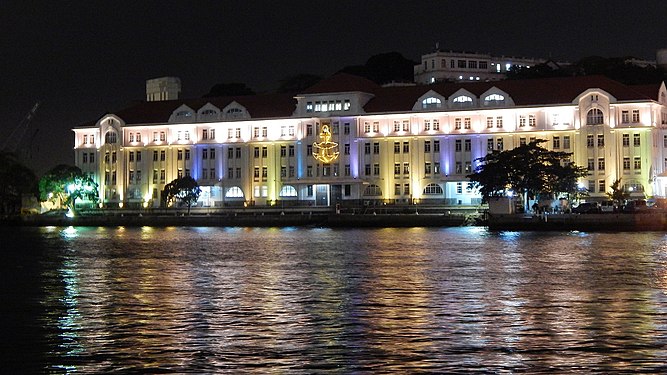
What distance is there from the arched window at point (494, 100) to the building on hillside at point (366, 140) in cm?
12

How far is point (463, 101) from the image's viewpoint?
11400cm

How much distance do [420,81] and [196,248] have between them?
334 feet

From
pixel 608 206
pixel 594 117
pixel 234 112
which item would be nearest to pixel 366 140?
pixel 234 112

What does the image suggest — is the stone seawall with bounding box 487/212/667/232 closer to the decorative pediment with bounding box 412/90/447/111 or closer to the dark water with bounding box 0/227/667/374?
the dark water with bounding box 0/227/667/374

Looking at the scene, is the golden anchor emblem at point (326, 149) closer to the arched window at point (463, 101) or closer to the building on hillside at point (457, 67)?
the arched window at point (463, 101)

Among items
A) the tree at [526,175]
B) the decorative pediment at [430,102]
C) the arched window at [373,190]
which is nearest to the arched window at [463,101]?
the decorative pediment at [430,102]

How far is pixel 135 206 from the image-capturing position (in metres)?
125

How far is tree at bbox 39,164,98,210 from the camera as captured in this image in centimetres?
12038

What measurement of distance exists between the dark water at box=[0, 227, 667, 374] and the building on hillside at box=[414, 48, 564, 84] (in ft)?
352

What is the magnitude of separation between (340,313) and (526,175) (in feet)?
219

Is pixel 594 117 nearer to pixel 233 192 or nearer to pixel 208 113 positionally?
pixel 233 192

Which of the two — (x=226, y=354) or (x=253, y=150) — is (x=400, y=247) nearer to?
(x=226, y=354)

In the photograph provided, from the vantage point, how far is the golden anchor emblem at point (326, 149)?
387 ft

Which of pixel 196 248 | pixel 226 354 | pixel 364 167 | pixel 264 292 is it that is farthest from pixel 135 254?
pixel 364 167
